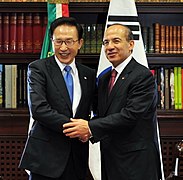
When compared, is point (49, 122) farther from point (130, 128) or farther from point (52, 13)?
point (52, 13)

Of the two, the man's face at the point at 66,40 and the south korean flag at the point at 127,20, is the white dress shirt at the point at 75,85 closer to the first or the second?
the man's face at the point at 66,40

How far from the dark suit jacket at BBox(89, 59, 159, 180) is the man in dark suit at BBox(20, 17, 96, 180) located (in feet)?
0.46

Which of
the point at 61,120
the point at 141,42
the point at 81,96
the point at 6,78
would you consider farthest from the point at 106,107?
the point at 6,78

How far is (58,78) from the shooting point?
2236 mm

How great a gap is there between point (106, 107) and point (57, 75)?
12.6 inches

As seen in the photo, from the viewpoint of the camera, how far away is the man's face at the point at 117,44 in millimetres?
2275

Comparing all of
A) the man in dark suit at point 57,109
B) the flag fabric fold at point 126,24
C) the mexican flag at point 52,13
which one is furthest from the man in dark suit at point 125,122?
the mexican flag at point 52,13

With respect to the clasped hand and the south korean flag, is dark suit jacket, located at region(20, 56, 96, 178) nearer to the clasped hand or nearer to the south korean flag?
the clasped hand

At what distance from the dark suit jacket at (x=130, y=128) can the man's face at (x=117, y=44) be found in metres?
0.08

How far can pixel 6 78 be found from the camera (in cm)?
340

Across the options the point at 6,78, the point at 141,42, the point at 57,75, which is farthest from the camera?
the point at 6,78

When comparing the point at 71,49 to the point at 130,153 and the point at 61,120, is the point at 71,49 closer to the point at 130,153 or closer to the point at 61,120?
the point at 61,120

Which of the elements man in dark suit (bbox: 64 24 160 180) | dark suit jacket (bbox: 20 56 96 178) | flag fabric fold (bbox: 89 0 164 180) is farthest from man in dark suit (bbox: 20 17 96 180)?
flag fabric fold (bbox: 89 0 164 180)

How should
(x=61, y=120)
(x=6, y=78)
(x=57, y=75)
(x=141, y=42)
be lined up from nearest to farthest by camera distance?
(x=61, y=120) < (x=57, y=75) < (x=141, y=42) < (x=6, y=78)
